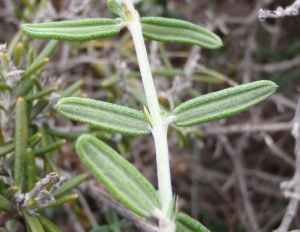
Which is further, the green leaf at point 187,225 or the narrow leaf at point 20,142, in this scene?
the narrow leaf at point 20,142

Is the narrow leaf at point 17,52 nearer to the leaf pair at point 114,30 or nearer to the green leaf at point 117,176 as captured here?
the leaf pair at point 114,30

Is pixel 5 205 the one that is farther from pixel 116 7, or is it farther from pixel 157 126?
pixel 116 7

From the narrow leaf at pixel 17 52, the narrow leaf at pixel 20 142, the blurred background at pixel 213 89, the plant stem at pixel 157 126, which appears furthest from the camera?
the blurred background at pixel 213 89

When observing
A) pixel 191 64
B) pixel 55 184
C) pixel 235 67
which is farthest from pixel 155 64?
pixel 55 184

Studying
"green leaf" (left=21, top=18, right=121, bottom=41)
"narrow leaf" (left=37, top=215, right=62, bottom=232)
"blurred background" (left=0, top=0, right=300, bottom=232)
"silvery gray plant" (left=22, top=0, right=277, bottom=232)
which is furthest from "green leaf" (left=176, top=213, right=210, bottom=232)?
"blurred background" (left=0, top=0, right=300, bottom=232)

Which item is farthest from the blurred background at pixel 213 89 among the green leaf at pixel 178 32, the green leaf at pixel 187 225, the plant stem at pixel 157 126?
the green leaf at pixel 187 225
